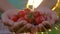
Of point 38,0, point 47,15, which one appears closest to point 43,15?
point 47,15

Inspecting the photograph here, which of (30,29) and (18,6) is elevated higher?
(18,6)

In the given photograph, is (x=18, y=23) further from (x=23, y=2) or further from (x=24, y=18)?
(x=23, y=2)

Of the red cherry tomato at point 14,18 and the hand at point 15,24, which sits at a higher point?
the red cherry tomato at point 14,18

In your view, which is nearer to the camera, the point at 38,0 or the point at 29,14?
Answer: the point at 29,14

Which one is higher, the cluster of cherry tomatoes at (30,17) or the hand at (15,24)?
the cluster of cherry tomatoes at (30,17)

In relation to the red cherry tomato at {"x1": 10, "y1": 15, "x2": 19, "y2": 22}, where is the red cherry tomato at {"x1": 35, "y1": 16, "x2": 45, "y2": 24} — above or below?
below

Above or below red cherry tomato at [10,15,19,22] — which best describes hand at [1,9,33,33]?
below

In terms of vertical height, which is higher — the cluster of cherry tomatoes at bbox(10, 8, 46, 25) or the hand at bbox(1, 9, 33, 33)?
the cluster of cherry tomatoes at bbox(10, 8, 46, 25)

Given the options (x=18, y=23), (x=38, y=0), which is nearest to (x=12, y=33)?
(x=18, y=23)
